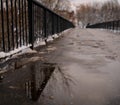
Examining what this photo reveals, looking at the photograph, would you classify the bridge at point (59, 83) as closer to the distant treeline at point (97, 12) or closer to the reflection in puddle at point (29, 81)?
the reflection in puddle at point (29, 81)

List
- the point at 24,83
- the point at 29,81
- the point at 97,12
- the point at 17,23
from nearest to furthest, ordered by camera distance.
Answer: the point at 24,83 → the point at 29,81 → the point at 17,23 → the point at 97,12

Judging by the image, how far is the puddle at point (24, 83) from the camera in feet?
10.9

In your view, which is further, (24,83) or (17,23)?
(17,23)

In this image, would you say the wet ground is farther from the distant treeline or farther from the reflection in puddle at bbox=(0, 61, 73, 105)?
the distant treeline

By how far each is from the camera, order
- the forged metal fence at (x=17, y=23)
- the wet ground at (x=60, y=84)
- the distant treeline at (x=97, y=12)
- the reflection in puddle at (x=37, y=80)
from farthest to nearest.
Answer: the distant treeline at (x=97, y=12), the forged metal fence at (x=17, y=23), the reflection in puddle at (x=37, y=80), the wet ground at (x=60, y=84)

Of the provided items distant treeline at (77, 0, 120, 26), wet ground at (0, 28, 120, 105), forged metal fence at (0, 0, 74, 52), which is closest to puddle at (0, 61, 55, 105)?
wet ground at (0, 28, 120, 105)

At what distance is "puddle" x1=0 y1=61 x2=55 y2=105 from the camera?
331 cm

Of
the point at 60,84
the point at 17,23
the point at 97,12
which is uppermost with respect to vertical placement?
the point at 97,12

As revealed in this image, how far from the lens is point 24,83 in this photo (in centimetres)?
403

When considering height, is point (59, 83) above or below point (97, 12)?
below

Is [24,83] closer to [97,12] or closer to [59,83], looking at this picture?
[59,83]

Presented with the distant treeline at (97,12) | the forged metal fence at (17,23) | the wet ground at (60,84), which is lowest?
the wet ground at (60,84)

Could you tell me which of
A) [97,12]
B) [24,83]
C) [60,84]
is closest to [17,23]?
[24,83]

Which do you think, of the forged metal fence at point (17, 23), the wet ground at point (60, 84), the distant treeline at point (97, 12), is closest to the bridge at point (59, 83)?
the wet ground at point (60, 84)
